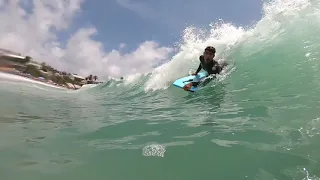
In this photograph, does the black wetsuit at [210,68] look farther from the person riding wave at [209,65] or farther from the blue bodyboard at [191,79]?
the blue bodyboard at [191,79]

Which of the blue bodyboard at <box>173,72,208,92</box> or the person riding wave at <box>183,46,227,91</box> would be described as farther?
the blue bodyboard at <box>173,72,208,92</box>

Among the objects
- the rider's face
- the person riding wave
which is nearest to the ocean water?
the person riding wave

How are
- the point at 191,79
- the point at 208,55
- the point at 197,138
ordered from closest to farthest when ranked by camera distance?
the point at 197,138
the point at 208,55
the point at 191,79

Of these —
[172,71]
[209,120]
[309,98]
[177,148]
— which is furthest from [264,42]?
[177,148]

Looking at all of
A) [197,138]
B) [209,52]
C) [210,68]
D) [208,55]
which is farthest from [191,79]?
[197,138]

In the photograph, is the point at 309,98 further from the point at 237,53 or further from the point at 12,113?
the point at 237,53

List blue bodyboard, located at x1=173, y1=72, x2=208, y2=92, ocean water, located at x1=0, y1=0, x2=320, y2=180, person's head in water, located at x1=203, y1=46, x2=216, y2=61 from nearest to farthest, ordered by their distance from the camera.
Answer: ocean water, located at x1=0, y1=0, x2=320, y2=180
person's head in water, located at x1=203, y1=46, x2=216, y2=61
blue bodyboard, located at x1=173, y1=72, x2=208, y2=92

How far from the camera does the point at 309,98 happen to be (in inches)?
235

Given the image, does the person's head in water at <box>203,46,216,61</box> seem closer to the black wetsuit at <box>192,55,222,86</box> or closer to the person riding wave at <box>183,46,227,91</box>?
the person riding wave at <box>183,46,227,91</box>

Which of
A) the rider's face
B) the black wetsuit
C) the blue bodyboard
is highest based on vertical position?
the rider's face

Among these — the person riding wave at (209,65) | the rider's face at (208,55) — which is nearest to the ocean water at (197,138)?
the person riding wave at (209,65)

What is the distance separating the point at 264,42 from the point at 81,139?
9.38m

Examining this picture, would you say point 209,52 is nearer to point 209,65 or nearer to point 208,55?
point 208,55

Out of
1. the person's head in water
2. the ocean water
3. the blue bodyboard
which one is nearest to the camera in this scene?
the ocean water
